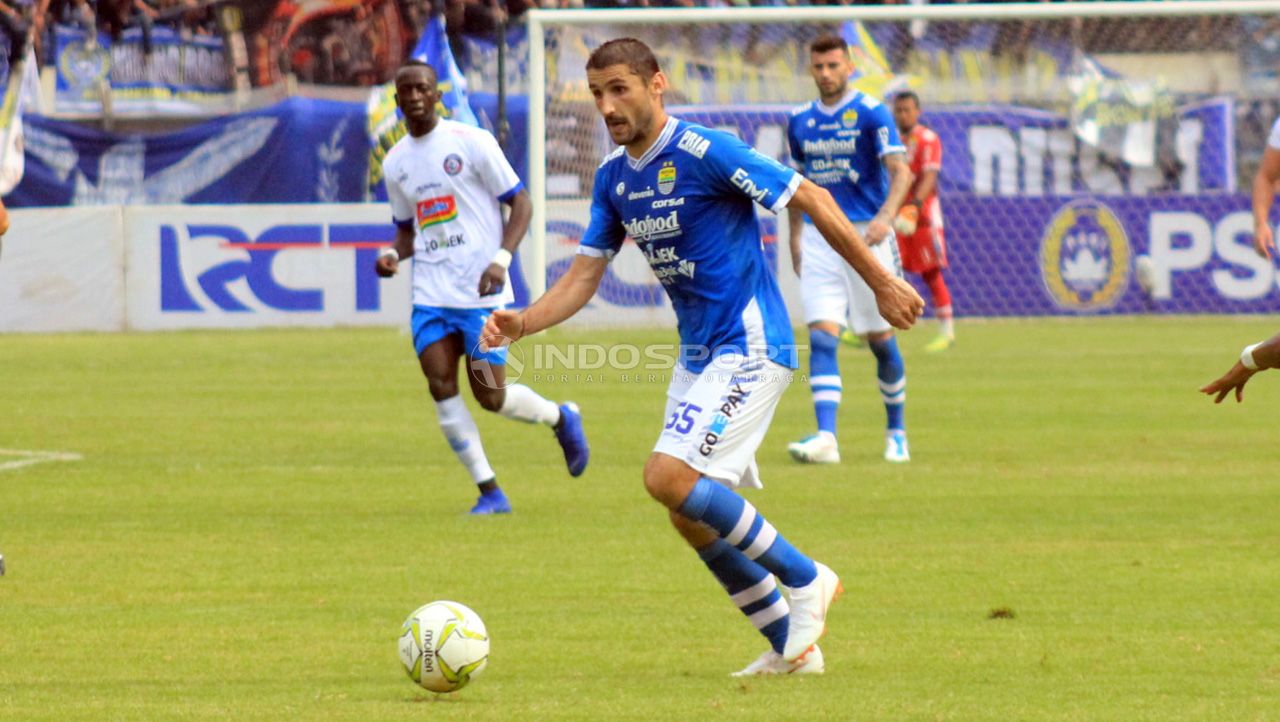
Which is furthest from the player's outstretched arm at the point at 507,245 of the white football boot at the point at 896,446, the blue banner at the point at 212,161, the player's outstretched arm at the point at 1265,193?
the blue banner at the point at 212,161

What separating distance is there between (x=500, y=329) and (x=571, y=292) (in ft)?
1.69

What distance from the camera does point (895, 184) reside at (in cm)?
1159

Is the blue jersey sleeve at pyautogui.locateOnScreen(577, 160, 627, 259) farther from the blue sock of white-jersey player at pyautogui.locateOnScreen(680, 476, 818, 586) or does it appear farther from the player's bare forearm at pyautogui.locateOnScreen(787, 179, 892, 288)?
the blue sock of white-jersey player at pyautogui.locateOnScreen(680, 476, 818, 586)

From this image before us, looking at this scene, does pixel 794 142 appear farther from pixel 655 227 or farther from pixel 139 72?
pixel 139 72

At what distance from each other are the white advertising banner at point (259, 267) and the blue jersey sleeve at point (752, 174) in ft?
57.0

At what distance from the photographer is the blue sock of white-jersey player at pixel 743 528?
20.4 ft

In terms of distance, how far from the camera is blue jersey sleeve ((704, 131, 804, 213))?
20.4ft

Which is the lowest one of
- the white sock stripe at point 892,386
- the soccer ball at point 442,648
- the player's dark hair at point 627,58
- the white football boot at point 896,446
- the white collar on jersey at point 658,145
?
the white football boot at point 896,446

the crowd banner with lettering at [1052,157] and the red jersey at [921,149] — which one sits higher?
the red jersey at [921,149]

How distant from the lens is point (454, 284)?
33.5 ft

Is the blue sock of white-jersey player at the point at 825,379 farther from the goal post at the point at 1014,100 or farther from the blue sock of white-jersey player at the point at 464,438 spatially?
the goal post at the point at 1014,100

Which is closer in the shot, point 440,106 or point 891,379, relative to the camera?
point 891,379

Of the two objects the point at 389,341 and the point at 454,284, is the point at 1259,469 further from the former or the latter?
the point at 389,341

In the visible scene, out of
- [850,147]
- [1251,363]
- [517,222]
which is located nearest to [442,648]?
[1251,363]
